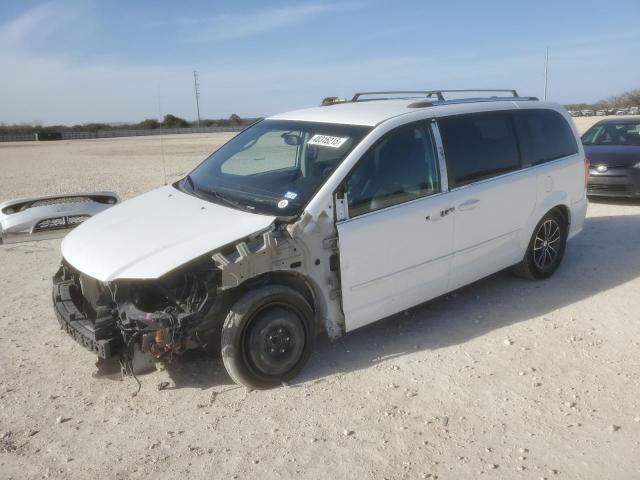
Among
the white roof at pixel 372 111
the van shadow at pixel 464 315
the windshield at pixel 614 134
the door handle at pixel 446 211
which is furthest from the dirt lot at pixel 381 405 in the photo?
the windshield at pixel 614 134

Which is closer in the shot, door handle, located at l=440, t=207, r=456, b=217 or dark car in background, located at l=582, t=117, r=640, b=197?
door handle, located at l=440, t=207, r=456, b=217

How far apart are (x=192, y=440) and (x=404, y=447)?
123 centimetres

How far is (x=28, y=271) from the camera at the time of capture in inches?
253

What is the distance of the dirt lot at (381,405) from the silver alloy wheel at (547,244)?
516mm

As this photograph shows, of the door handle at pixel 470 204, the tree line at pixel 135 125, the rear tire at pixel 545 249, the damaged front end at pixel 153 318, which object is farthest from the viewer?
the tree line at pixel 135 125

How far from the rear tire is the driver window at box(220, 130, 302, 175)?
248 centimetres

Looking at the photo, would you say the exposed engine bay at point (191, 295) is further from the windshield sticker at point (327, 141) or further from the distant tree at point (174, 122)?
the distant tree at point (174, 122)

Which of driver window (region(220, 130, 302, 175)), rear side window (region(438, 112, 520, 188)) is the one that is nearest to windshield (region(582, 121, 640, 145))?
rear side window (region(438, 112, 520, 188))

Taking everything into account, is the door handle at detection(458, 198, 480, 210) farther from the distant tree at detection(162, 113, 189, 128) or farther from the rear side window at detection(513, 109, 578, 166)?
the distant tree at detection(162, 113, 189, 128)

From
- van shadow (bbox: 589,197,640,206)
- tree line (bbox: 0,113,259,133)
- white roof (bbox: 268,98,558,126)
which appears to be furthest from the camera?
tree line (bbox: 0,113,259,133)

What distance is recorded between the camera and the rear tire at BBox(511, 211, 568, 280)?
18.2ft

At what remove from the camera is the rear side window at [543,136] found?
5.26 metres

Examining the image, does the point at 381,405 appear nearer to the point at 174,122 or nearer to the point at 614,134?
the point at 614,134

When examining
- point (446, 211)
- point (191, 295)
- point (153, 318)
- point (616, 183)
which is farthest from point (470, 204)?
point (616, 183)
